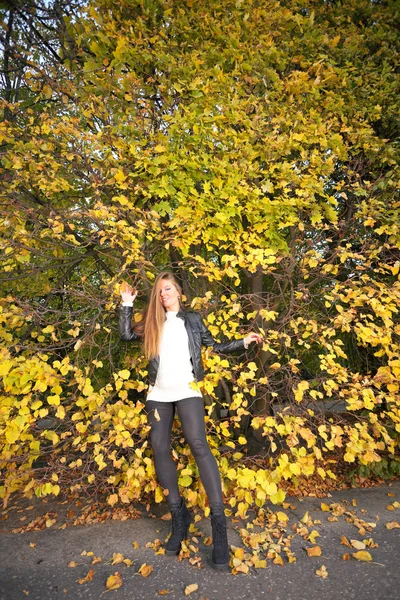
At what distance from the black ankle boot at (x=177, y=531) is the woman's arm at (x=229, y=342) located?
1223 mm

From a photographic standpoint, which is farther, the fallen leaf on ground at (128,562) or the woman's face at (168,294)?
the woman's face at (168,294)

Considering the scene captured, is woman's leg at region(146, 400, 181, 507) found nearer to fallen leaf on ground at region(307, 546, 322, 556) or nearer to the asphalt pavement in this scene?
the asphalt pavement

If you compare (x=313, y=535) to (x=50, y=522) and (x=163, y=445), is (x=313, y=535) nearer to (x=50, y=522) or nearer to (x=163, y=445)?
(x=163, y=445)

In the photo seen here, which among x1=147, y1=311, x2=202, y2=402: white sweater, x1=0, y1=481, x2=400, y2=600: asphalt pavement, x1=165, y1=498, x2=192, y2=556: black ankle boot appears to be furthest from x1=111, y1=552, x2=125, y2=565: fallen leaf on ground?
A: x1=147, y1=311, x2=202, y2=402: white sweater

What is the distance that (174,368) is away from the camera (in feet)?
10.0

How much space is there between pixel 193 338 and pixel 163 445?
33.5 inches

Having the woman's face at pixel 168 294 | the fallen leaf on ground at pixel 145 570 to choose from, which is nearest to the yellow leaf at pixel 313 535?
the fallen leaf on ground at pixel 145 570

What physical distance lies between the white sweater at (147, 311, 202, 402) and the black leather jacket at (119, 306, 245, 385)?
0.12ft

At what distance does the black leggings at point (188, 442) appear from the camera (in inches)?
112

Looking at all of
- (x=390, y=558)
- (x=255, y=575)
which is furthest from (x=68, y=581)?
(x=390, y=558)

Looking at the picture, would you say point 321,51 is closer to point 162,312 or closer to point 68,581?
point 162,312

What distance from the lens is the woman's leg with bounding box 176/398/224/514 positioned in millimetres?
2812

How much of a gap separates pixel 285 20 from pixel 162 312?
3182 millimetres

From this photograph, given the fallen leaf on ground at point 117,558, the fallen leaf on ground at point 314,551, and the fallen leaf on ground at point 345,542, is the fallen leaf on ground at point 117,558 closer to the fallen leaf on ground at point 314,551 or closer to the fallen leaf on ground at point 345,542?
the fallen leaf on ground at point 314,551
